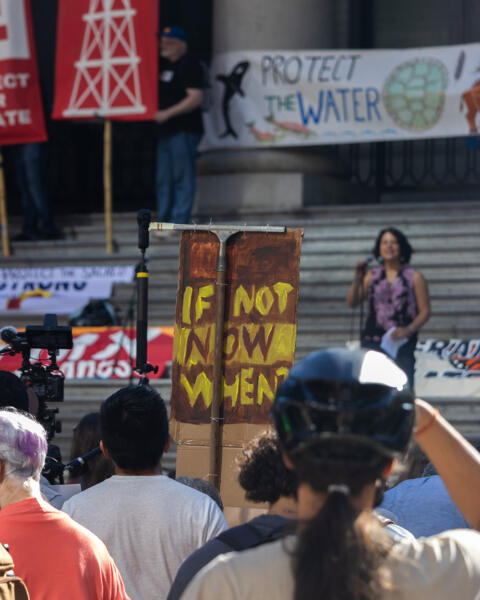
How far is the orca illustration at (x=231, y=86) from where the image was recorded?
44.8 ft

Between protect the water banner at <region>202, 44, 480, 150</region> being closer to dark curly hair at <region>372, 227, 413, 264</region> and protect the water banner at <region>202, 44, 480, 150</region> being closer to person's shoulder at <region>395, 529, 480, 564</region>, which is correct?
dark curly hair at <region>372, 227, 413, 264</region>

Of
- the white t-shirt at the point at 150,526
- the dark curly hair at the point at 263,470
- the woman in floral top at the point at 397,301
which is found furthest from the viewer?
the woman in floral top at the point at 397,301

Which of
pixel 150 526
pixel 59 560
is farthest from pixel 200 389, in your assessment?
pixel 59 560

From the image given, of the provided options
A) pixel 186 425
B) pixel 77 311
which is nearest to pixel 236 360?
pixel 186 425

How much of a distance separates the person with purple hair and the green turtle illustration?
1026 cm

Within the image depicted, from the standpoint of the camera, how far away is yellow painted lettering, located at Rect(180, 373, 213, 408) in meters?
5.45

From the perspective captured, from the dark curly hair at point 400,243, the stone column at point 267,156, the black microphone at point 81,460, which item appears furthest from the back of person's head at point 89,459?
the stone column at point 267,156

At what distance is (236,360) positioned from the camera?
17.8 ft

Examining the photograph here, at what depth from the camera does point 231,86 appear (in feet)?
44.9

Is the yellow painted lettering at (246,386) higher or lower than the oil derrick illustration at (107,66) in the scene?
lower

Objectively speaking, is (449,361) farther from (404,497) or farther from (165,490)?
(165,490)

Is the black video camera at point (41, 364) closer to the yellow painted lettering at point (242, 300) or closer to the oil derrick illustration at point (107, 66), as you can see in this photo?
the yellow painted lettering at point (242, 300)

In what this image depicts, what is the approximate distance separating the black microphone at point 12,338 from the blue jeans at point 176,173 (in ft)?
25.3

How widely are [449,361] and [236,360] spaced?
525cm
